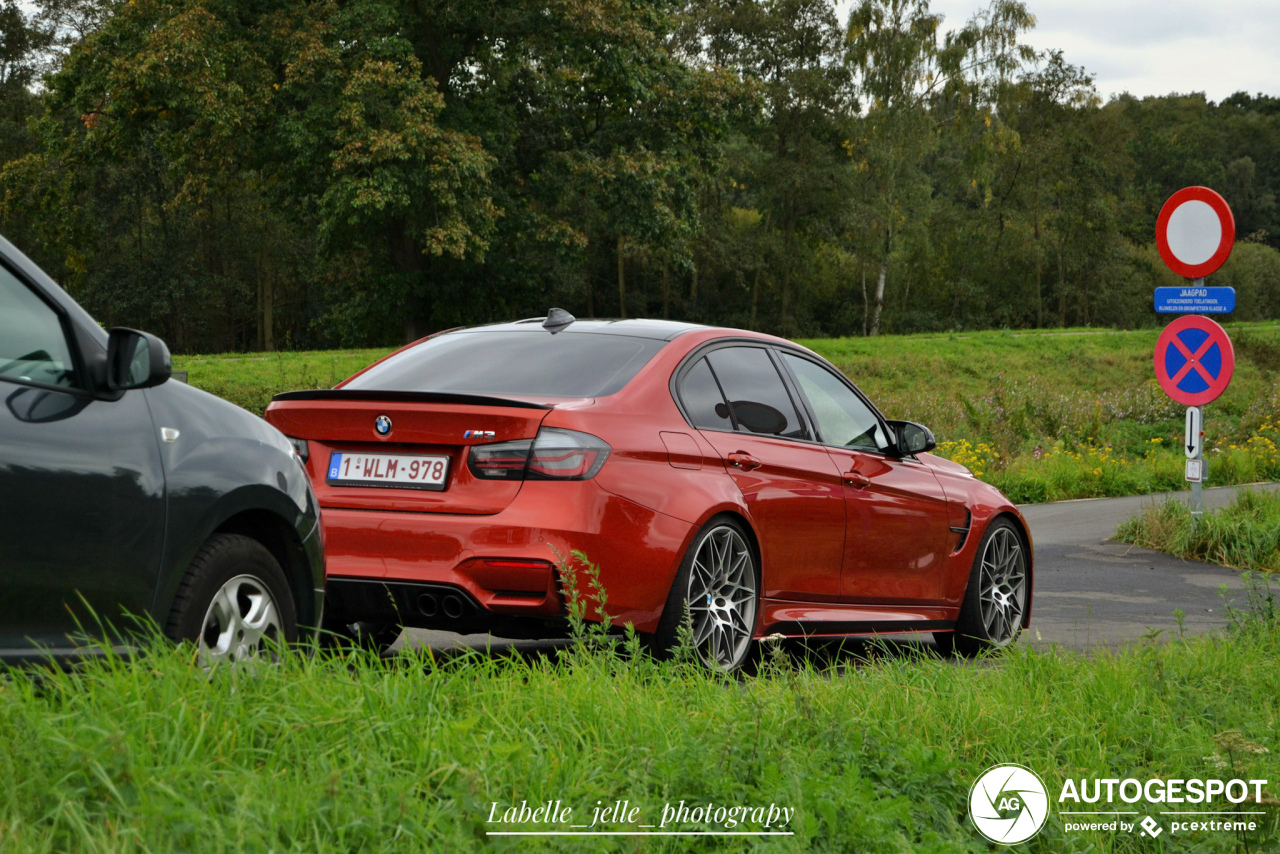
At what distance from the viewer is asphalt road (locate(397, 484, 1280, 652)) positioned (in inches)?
289

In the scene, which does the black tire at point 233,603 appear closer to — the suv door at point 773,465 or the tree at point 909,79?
the suv door at point 773,465

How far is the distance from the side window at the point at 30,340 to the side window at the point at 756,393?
119 inches

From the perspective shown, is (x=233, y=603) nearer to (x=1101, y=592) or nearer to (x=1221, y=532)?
(x=1101, y=592)

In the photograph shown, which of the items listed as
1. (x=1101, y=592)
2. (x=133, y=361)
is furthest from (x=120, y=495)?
(x=1101, y=592)

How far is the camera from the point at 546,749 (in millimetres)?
3572

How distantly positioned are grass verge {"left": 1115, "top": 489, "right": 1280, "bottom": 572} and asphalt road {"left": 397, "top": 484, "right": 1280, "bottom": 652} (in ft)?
0.65

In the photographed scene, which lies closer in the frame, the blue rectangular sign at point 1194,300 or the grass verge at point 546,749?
the grass verge at point 546,749

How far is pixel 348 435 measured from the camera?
5.52 metres

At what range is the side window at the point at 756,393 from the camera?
20.4 ft

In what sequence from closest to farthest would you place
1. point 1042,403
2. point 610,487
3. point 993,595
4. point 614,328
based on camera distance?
point 610,487 < point 614,328 < point 993,595 < point 1042,403

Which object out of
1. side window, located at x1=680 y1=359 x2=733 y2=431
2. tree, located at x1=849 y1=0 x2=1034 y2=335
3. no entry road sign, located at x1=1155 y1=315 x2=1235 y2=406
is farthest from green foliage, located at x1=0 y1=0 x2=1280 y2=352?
side window, located at x1=680 y1=359 x2=733 y2=431

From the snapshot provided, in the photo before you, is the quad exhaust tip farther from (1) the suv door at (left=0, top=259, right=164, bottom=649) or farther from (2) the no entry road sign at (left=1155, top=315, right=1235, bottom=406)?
(2) the no entry road sign at (left=1155, top=315, right=1235, bottom=406)

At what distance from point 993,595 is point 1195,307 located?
4.77 m

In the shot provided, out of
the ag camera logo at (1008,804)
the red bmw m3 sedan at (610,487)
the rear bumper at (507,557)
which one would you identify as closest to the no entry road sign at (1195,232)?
the red bmw m3 sedan at (610,487)
